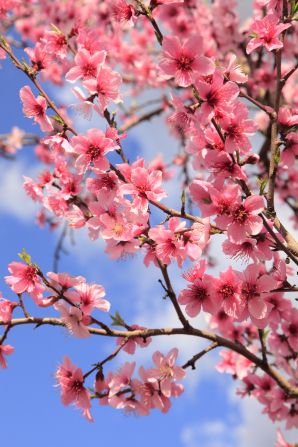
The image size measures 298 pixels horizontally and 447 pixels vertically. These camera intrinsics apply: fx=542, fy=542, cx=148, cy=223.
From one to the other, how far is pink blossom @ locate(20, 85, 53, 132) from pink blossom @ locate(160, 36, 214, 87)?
76 cm

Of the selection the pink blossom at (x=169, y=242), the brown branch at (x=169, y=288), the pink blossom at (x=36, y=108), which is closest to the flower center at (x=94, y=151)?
the pink blossom at (x=36, y=108)

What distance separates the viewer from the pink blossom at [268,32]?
297 cm

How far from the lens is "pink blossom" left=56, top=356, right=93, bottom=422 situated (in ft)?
10.5

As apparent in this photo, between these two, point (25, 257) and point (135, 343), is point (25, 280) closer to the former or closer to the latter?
point (25, 257)

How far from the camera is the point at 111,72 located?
3.02 m

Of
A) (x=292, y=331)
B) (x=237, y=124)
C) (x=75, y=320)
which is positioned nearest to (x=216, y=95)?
(x=237, y=124)

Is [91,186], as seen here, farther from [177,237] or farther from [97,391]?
[97,391]

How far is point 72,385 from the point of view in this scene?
3219 mm

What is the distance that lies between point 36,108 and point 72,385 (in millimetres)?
1656

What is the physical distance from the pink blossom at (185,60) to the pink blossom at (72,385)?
1742 mm

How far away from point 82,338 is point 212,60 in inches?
63.7

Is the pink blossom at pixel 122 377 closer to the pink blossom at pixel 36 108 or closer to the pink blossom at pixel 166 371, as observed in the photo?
the pink blossom at pixel 166 371

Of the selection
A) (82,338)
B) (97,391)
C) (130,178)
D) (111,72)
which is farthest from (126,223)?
(97,391)

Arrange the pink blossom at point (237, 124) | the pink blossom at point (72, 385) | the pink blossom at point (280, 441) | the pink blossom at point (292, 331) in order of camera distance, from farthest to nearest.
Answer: the pink blossom at point (280, 441) < the pink blossom at point (292, 331) < the pink blossom at point (72, 385) < the pink blossom at point (237, 124)
